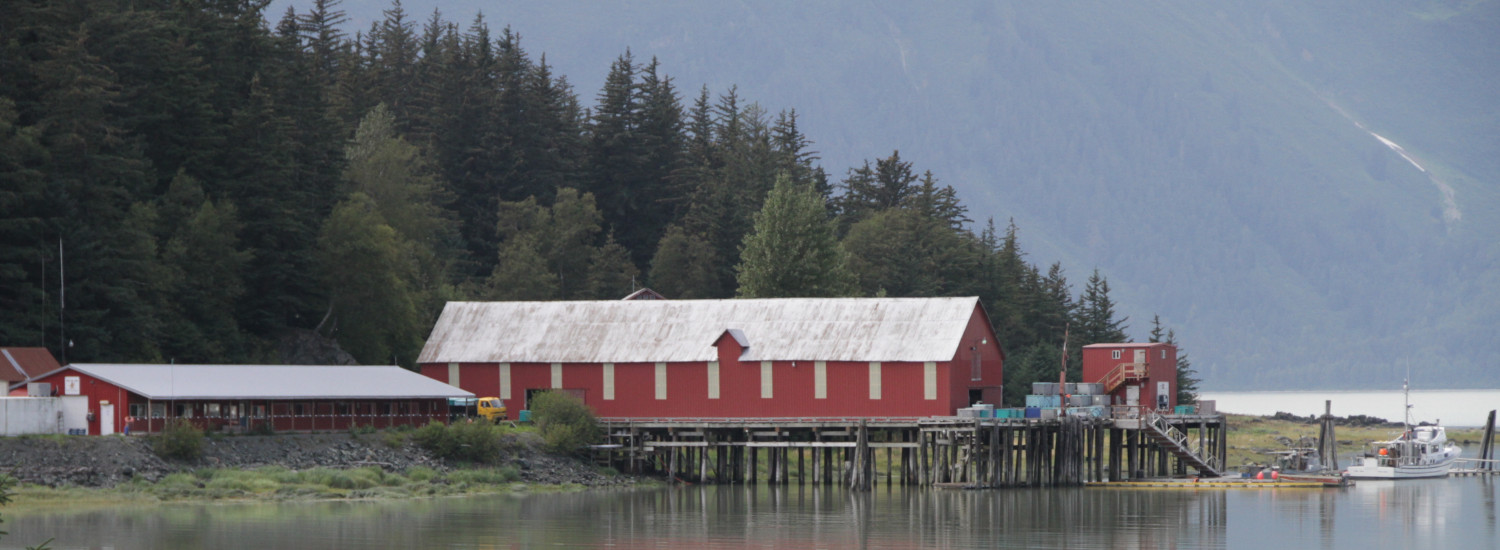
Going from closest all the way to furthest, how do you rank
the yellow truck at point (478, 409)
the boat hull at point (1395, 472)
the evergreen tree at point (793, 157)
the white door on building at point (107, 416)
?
the white door on building at point (107, 416) → the yellow truck at point (478, 409) → the boat hull at point (1395, 472) → the evergreen tree at point (793, 157)

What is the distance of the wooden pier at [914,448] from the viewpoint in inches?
2456

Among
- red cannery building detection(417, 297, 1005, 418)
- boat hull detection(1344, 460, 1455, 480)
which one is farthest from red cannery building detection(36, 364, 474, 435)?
boat hull detection(1344, 460, 1455, 480)

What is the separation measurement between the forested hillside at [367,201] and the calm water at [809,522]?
15.2m

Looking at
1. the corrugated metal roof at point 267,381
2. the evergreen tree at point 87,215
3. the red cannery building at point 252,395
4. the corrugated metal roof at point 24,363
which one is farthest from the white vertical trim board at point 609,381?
the corrugated metal roof at point 24,363

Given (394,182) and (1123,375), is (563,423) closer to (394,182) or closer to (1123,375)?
(1123,375)

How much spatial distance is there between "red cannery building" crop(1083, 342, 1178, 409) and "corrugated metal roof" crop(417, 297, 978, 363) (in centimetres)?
610

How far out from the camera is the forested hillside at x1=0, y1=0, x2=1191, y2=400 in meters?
61.1

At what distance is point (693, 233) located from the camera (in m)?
109

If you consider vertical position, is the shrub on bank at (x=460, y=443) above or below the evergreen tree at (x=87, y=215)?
below

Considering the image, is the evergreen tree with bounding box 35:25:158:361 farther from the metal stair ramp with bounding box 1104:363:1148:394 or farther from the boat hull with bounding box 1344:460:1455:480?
the boat hull with bounding box 1344:460:1455:480

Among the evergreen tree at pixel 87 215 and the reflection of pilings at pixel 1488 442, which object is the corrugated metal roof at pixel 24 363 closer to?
the evergreen tree at pixel 87 215

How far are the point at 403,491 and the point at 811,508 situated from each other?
13.2m

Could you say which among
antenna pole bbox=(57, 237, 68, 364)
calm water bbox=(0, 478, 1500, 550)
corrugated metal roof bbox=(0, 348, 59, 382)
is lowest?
calm water bbox=(0, 478, 1500, 550)

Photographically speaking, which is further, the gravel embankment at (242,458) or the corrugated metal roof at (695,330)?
the corrugated metal roof at (695,330)
